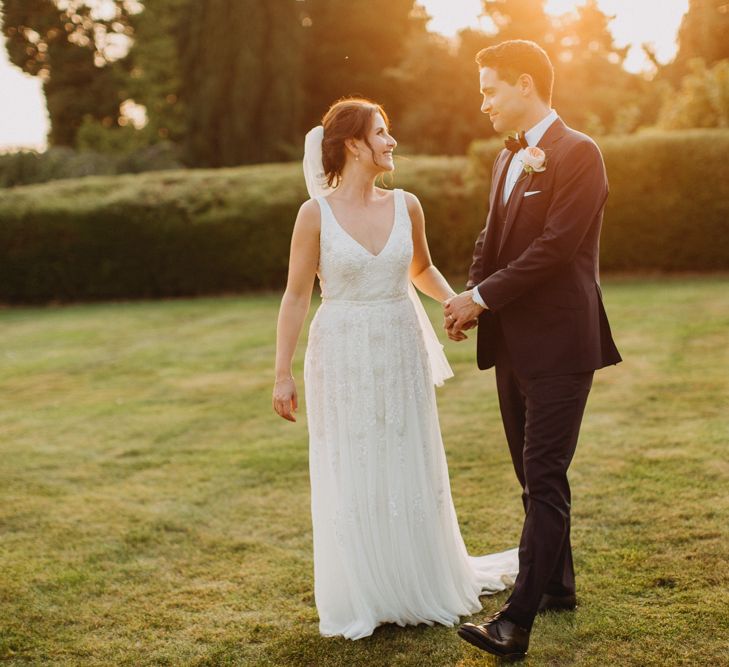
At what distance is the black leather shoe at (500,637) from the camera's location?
3.08 metres

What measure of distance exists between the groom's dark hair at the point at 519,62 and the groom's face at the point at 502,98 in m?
0.02

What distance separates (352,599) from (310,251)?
1.39m

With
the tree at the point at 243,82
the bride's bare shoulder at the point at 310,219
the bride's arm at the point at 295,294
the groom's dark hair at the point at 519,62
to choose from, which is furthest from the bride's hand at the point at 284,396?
the tree at the point at 243,82

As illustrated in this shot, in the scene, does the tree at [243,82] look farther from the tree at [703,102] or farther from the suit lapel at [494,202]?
the suit lapel at [494,202]

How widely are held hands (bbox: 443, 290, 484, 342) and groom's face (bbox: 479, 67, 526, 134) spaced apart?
2.10ft

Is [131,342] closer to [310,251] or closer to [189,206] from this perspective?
[189,206]

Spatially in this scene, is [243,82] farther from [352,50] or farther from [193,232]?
[193,232]

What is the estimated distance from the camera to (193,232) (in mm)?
15008

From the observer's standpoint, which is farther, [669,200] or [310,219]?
[669,200]

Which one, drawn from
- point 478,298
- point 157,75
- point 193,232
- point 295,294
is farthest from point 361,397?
point 157,75

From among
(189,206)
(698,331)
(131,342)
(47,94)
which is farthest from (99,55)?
(698,331)

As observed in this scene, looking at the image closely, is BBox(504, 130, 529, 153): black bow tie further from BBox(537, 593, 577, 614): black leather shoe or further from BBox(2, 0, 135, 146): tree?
BBox(2, 0, 135, 146): tree

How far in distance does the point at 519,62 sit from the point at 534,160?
1.20 feet

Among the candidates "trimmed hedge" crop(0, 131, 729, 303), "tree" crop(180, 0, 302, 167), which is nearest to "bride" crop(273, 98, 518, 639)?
"trimmed hedge" crop(0, 131, 729, 303)
